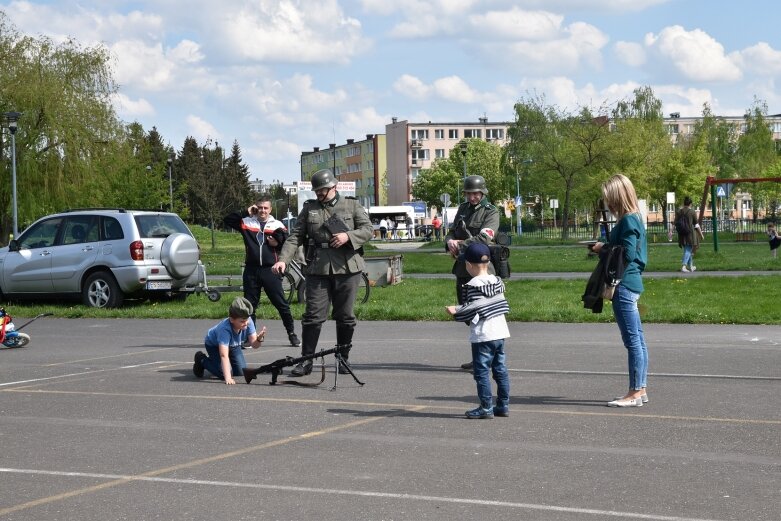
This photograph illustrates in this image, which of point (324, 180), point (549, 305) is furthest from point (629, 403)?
point (549, 305)

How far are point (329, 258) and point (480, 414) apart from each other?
292 cm

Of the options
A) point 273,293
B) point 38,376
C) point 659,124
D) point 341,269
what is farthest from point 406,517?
point 659,124

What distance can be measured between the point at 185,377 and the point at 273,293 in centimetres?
278

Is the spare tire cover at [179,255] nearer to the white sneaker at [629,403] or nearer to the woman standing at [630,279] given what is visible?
the woman standing at [630,279]

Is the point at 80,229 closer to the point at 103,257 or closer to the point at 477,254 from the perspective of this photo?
the point at 103,257

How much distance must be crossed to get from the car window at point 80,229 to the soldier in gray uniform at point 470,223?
11.3 meters

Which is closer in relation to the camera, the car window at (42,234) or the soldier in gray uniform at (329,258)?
the soldier in gray uniform at (329,258)

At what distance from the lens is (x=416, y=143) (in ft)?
569

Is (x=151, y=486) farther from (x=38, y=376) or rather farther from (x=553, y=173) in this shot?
(x=553, y=173)

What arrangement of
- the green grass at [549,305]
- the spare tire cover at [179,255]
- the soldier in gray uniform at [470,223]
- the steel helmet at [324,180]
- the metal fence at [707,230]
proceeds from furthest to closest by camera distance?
the metal fence at [707,230]
the spare tire cover at [179,255]
the green grass at [549,305]
the soldier in gray uniform at [470,223]
the steel helmet at [324,180]

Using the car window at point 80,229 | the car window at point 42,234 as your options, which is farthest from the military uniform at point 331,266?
the car window at point 42,234

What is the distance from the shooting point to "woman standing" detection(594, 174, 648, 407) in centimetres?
902

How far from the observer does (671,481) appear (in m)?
6.30

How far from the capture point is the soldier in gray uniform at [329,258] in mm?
10906
